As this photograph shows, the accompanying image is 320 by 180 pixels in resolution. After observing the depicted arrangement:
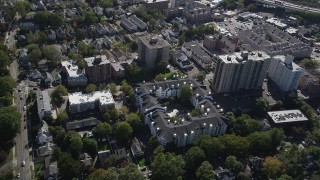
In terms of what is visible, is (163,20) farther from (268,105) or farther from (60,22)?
(268,105)

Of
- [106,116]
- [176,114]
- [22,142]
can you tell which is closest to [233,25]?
[176,114]

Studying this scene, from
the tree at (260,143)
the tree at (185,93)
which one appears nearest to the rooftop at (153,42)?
the tree at (185,93)

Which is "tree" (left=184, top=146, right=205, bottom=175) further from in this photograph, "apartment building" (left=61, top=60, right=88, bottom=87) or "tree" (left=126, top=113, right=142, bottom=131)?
"apartment building" (left=61, top=60, right=88, bottom=87)

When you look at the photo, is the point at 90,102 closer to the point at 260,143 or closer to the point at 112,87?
the point at 112,87

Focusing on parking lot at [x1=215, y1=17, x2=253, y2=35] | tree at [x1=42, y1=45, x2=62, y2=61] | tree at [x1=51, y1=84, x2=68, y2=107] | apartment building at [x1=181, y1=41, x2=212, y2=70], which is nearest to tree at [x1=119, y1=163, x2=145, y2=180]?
tree at [x1=51, y1=84, x2=68, y2=107]

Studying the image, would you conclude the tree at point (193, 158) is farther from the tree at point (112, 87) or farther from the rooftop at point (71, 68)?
the rooftop at point (71, 68)

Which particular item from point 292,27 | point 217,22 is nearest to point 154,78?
point 217,22

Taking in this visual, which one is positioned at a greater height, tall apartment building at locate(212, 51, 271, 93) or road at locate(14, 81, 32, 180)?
tall apartment building at locate(212, 51, 271, 93)
